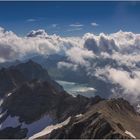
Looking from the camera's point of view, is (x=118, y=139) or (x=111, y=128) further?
(x=111, y=128)

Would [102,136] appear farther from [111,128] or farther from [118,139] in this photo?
[118,139]

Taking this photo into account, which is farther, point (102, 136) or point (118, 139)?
point (102, 136)

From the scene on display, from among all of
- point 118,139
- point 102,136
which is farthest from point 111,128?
point 118,139
